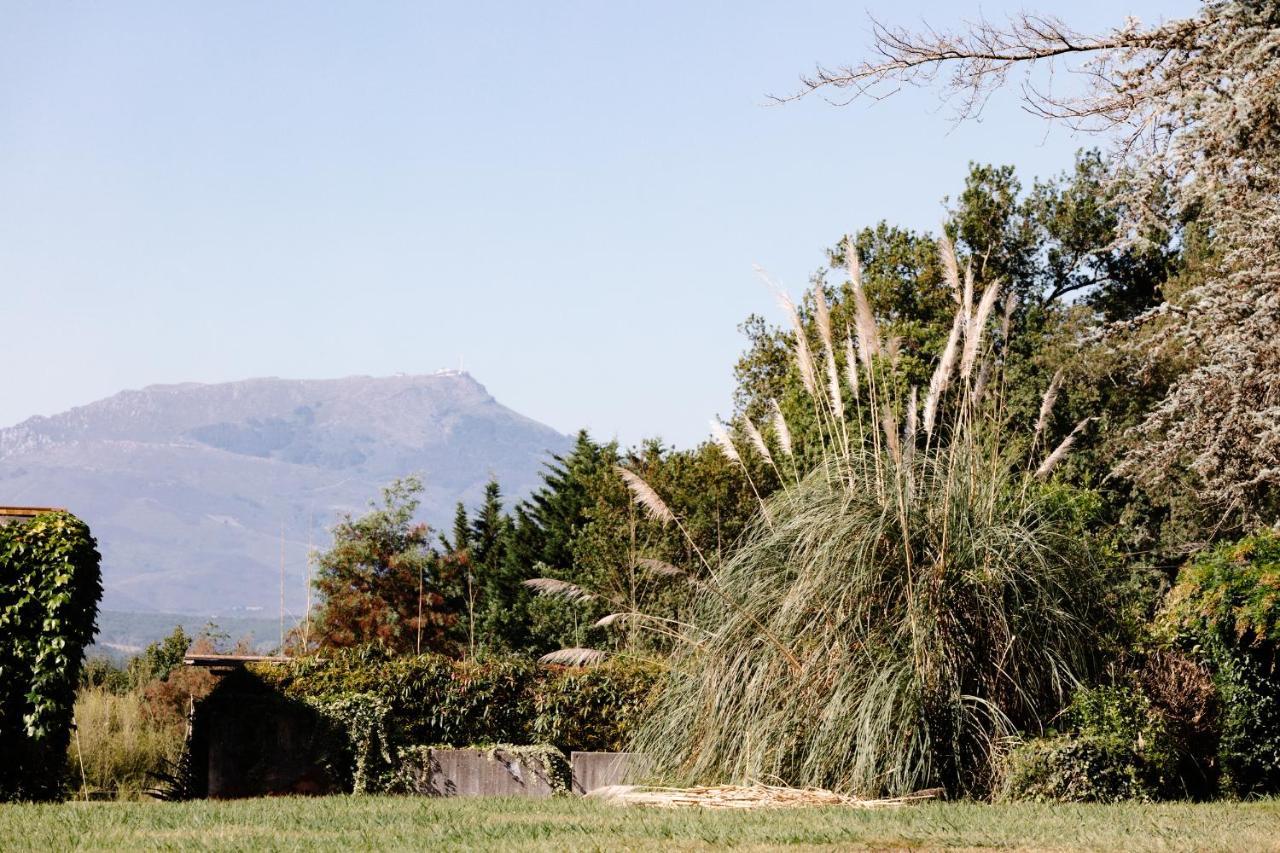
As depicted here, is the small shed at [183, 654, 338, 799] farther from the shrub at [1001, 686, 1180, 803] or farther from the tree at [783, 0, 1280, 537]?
the tree at [783, 0, 1280, 537]

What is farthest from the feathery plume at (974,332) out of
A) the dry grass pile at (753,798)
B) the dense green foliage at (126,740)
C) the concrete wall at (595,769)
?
the dense green foliage at (126,740)

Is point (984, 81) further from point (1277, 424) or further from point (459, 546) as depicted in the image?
point (459, 546)

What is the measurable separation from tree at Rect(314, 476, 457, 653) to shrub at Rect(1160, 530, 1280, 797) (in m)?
17.7

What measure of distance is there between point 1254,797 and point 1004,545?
2.38 meters

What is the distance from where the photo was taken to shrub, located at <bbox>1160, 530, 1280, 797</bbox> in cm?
903

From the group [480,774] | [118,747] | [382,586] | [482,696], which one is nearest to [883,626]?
[480,774]

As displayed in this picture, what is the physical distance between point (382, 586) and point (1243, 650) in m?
22.7

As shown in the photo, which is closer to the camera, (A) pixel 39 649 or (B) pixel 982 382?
(B) pixel 982 382

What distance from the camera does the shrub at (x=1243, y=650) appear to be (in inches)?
356

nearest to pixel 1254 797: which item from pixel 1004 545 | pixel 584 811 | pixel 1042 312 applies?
pixel 1004 545

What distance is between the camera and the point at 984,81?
920 centimetres

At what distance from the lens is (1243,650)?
30.5ft

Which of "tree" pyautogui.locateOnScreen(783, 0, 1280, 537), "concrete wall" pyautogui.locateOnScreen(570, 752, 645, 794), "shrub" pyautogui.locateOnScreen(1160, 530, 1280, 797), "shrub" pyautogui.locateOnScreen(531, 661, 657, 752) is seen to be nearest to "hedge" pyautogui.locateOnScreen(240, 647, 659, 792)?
"shrub" pyautogui.locateOnScreen(531, 661, 657, 752)

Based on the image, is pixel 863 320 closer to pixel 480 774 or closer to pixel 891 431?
pixel 891 431
